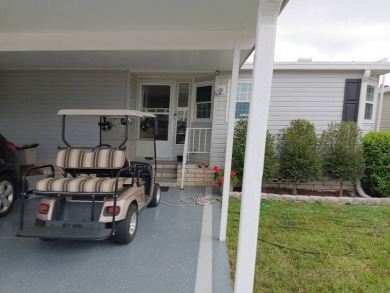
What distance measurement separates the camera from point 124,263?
2.50 m

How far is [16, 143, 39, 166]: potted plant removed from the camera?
5.75m

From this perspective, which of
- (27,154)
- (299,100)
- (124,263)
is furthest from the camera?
(299,100)

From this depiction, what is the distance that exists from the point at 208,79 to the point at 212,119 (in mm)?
1111

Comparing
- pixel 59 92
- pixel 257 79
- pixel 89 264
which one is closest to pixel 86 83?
pixel 59 92

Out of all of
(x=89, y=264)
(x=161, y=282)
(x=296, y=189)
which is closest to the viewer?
(x=161, y=282)

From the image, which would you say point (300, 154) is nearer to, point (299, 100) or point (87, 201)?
point (299, 100)

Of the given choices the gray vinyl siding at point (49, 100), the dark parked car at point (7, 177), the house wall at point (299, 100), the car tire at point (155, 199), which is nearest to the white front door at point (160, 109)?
the gray vinyl siding at point (49, 100)

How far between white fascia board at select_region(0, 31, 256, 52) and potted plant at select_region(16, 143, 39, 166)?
11.7ft

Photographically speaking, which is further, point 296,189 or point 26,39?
point 296,189

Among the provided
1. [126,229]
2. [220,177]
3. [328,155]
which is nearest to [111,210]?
[126,229]

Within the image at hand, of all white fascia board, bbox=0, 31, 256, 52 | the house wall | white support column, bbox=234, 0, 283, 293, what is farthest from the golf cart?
the house wall

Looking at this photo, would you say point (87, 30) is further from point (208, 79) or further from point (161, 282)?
point (208, 79)

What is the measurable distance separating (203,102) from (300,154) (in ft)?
9.35

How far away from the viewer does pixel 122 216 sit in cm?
273
